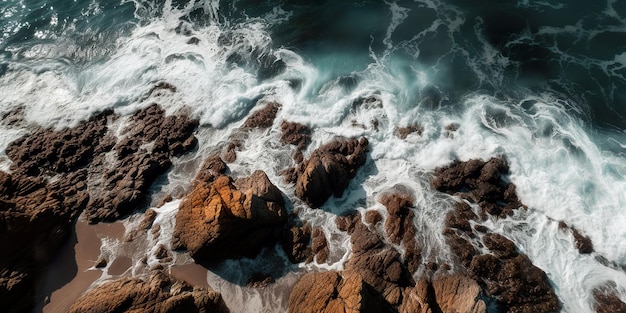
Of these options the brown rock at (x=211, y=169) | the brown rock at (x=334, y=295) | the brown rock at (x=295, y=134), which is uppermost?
the brown rock at (x=295, y=134)

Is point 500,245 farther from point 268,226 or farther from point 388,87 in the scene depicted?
point 388,87

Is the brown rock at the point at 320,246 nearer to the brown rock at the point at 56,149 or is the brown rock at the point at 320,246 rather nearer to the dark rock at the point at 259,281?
the dark rock at the point at 259,281

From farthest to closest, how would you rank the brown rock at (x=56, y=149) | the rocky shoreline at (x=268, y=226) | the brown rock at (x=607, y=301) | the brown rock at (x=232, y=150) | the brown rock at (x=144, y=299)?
the brown rock at (x=56, y=149), the brown rock at (x=232, y=150), the brown rock at (x=607, y=301), the rocky shoreline at (x=268, y=226), the brown rock at (x=144, y=299)

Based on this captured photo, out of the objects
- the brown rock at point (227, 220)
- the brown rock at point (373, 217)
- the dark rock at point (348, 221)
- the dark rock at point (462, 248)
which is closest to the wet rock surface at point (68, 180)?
the brown rock at point (227, 220)

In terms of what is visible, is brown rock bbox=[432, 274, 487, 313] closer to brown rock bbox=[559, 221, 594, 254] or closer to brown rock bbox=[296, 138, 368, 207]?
brown rock bbox=[559, 221, 594, 254]

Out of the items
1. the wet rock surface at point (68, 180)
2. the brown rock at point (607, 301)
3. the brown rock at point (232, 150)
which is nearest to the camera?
the brown rock at point (607, 301)

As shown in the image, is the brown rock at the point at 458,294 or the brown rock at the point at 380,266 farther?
the brown rock at the point at 380,266

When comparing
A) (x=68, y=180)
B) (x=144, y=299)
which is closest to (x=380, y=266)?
(x=144, y=299)
